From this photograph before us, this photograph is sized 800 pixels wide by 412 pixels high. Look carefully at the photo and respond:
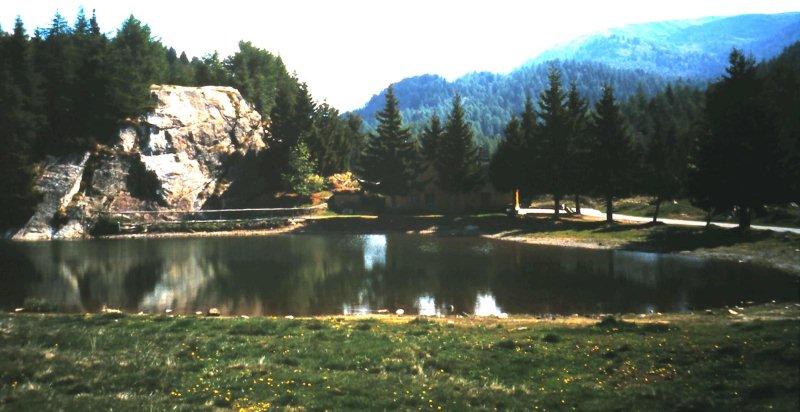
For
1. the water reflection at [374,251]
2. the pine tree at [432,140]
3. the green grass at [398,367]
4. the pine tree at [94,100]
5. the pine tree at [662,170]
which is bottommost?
the water reflection at [374,251]

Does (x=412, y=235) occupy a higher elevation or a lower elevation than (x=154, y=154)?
lower

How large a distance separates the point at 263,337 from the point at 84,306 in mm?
17016

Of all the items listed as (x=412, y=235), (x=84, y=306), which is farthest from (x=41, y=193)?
(x=84, y=306)

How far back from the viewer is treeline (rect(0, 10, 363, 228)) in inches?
2987

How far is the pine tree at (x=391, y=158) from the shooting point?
90.7 meters

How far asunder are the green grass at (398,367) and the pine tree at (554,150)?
57480 mm

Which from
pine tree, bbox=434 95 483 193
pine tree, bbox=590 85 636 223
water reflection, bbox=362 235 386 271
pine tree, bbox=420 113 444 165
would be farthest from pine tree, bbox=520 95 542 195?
water reflection, bbox=362 235 386 271

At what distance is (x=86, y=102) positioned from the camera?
88375mm

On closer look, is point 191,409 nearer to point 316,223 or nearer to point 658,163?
point 658,163

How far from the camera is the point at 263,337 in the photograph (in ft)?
63.6

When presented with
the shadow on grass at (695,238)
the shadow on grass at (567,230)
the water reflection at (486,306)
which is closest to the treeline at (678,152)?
the shadow on grass at (695,238)

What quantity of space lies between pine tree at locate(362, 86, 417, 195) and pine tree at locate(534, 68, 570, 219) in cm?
2157

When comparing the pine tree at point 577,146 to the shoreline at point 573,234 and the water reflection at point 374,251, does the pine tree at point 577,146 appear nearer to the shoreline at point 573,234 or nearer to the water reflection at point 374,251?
the shoreline at point 573,234

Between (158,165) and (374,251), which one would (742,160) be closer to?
(374,251)
